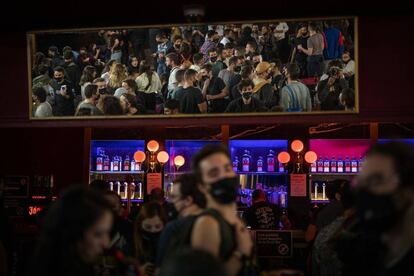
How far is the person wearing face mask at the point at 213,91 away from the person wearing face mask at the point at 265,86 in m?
0.34

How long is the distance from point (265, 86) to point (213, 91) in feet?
→ 1.84

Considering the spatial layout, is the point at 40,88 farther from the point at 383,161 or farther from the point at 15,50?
the point at 383,161

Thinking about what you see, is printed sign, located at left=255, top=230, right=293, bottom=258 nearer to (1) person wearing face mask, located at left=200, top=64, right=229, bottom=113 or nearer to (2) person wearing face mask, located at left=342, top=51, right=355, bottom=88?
(1) person wearing face mask, located at left=200, top=64, right=229, bottom=113

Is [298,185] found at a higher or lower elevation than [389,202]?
lower

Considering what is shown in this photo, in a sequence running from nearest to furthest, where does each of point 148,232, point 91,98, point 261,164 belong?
point 148,232, point 91,98, point 261,164

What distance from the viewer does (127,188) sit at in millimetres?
11398

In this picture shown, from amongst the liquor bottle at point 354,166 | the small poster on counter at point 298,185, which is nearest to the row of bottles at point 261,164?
the small poster on counter at point 298,185

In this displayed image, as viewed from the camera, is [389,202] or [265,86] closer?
[389,202]

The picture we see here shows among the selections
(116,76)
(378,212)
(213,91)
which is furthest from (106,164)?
(378,212)

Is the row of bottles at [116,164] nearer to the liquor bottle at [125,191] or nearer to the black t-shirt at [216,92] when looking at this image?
the liquor bottle at [125,191]

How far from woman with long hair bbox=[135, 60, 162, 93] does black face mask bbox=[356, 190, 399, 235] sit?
4.22m

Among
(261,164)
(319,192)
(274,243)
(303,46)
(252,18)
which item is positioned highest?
(252,18)

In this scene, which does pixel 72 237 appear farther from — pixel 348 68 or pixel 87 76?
pixel 87 76

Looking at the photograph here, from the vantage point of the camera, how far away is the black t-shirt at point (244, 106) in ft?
20.1
